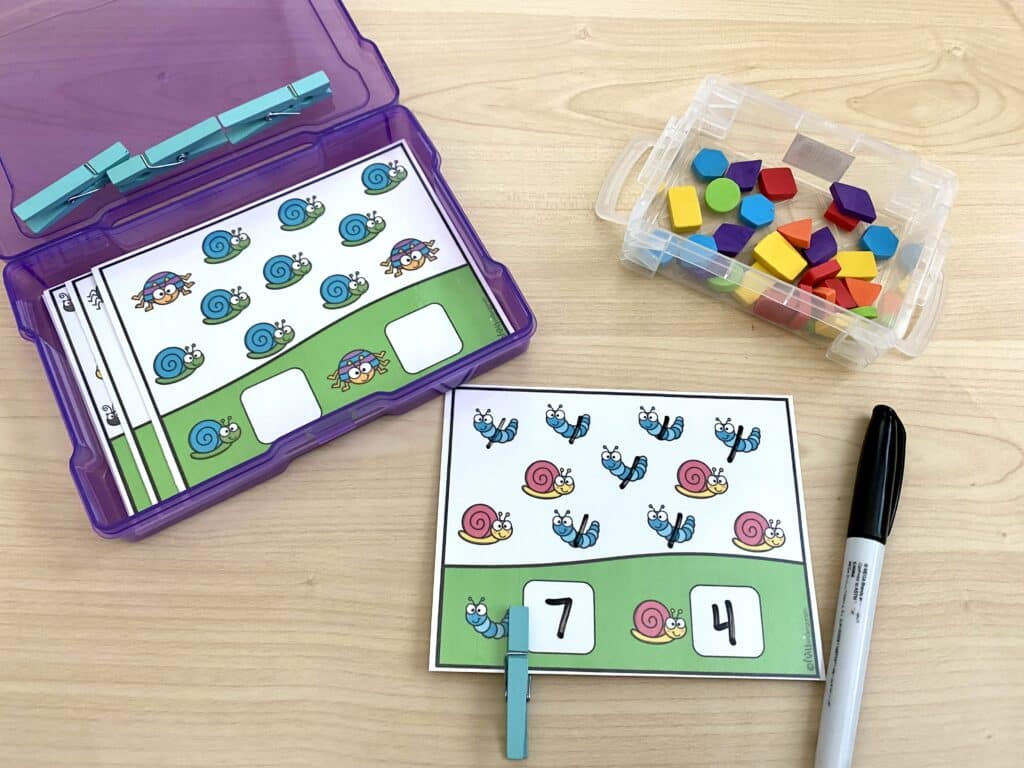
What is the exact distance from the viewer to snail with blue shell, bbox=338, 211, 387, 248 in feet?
1.81

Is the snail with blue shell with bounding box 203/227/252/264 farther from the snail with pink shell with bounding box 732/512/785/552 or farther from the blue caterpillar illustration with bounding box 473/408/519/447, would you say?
the snail with pink shell with bounding box 732/512/785/552

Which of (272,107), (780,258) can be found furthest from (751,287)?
(272,107)

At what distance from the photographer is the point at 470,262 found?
0.54 metres

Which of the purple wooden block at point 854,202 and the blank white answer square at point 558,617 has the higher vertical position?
the purple wooden block at point 854,202

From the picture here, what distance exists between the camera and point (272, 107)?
1.82ft

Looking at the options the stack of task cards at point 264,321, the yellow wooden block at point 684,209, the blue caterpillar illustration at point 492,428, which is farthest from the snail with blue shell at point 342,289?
the yellow wooden block at point 684,209

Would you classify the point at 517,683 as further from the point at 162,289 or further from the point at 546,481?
the point at 162,289

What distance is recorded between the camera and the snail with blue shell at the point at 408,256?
0.54 meters

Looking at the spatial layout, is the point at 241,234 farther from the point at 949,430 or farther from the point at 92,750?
the point at 949,430

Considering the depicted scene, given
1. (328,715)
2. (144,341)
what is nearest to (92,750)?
(328,715)

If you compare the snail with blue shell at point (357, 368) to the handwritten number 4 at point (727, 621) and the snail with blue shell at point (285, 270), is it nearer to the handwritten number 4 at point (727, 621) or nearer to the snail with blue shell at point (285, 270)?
the snail with blue shell at point (285, 270)

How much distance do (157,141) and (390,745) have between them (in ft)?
1.42

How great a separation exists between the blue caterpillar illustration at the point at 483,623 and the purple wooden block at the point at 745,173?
1.13ft

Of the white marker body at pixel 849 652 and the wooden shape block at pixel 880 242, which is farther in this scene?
the wooden shape block at pixel 880 242
